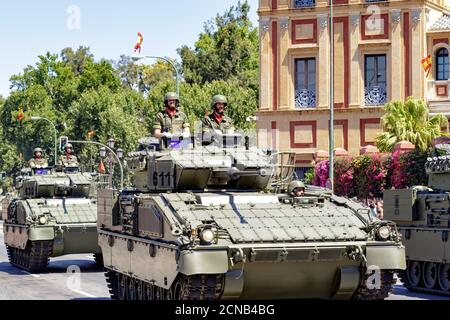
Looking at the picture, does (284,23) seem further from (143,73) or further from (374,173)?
(143,73)

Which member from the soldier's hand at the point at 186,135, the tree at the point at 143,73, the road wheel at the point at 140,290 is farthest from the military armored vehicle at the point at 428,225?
the tree at the point at 143,73

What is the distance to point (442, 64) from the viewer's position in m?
51.5

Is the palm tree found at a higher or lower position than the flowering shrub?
higher

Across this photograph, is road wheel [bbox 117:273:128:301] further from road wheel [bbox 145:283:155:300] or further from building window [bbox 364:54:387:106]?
building window [bbox 364:54:387:106]

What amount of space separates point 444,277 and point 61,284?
8243 millimetres

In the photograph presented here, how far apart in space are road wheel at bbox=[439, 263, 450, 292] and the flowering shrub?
16.9 metres

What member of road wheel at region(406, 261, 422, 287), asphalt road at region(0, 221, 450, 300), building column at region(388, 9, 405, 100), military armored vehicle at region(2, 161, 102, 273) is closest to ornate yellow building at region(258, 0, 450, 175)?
building column at region(388, 9, 405, 100)

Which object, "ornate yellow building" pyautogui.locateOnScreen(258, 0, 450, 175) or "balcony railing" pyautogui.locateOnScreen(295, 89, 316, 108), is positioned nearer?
"ornate yellow building" pyautogui.locateOnScreen(258, 0, 450, 175)

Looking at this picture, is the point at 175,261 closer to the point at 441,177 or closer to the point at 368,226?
the point at 368,226

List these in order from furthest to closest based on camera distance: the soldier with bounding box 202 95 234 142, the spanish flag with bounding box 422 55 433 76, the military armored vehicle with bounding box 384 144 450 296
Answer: the spanish flag with bounding box 422 55 433 76, the military armored vehicle with bounding box 384 144 450 296, the soldier with bounding box 202 95 234 142

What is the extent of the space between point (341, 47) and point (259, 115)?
5181mm

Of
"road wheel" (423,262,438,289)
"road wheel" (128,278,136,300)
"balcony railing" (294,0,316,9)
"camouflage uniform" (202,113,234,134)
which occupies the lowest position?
"road wheel" (423,262,438,289)

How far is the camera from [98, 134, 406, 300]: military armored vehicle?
1488 cm

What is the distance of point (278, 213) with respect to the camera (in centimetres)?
1606
